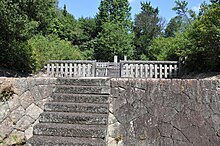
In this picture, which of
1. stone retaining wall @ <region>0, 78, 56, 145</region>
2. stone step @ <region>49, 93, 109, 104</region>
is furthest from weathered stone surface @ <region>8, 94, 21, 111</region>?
stone step @ <region>49, 93, 109, 104</region>

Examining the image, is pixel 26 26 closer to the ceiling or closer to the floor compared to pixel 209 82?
closer to the ceiling

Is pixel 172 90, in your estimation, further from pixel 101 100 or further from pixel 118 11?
pixel 118 11

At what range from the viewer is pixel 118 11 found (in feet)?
97.8

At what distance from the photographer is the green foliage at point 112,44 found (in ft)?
78.2

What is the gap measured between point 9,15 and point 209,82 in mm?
3840

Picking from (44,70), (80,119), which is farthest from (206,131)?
(44,70)

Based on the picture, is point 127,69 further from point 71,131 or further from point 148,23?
point 148,23

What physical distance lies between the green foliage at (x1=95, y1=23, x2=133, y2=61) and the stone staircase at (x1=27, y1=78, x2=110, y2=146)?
20343 millimetres

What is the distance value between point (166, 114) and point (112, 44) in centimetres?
2069

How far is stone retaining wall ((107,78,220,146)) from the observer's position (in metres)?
3.35

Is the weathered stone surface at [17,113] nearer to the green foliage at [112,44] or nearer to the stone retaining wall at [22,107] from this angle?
the stone retaining wall at [22,107]

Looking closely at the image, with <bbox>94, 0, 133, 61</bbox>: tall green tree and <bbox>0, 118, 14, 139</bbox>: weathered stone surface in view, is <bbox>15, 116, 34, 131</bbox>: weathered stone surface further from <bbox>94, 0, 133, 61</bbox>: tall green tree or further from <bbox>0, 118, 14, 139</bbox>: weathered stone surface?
<bbox>94, 0, 133, 61</bbox>: tall green tree

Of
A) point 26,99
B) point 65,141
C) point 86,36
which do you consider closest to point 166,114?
point 65,141

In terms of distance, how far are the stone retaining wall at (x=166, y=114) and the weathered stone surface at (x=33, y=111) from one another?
3.46 feet
